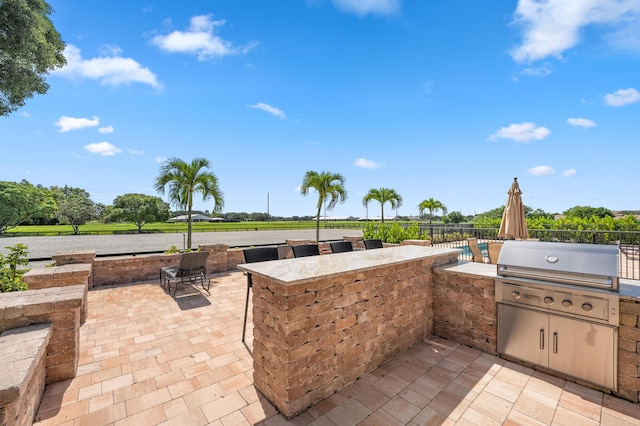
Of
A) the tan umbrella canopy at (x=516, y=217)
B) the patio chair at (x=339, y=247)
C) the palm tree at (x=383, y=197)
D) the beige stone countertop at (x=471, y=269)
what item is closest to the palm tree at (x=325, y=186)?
the patio chair at (x=339, y=247)

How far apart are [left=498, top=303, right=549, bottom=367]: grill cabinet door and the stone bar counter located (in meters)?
1.17

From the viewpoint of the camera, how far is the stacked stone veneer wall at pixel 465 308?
10.9ft

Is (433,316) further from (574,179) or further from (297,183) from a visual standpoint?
(574,179)

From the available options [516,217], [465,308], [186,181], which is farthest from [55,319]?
[516,217]

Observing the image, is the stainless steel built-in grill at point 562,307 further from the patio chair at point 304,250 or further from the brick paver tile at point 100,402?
the brick paver tile at point 100,402

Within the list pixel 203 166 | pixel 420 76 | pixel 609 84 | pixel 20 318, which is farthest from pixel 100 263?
pixel 609 84

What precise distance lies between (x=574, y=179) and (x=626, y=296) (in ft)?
62.8

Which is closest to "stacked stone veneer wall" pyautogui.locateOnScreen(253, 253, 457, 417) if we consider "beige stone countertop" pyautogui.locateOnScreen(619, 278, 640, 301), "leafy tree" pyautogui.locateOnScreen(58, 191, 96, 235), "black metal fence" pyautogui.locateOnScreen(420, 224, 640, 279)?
"beige stone countertop" pyautogui.locateOnScreen(619, 278, 640, 301)

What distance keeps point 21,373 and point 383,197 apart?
59.2ft

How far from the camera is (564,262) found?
9.25ft

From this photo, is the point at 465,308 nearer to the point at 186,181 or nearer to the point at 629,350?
the point at 629,350

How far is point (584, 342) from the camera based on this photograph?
8.70 feet

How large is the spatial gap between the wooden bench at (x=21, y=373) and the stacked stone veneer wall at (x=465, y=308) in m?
4.11

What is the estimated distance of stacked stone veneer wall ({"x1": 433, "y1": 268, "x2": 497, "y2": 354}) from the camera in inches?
131
